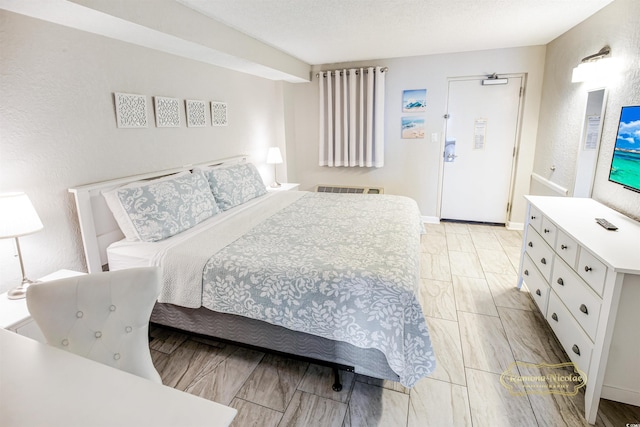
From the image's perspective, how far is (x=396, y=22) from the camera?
2.98 m

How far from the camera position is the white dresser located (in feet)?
4.99

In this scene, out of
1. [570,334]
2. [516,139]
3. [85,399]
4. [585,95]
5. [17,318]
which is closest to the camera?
[85,399]

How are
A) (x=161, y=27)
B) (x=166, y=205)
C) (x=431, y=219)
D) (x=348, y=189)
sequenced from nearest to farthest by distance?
(x=161, y=27), (x=166, y=205), (x=431, y=219), (x=348, y=189)

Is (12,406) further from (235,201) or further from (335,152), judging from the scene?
(335,152)

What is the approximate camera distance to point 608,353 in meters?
1.59

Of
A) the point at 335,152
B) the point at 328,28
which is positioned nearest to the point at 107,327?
the point at 328,28

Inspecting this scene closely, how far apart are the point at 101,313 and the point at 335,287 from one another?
1.03 m

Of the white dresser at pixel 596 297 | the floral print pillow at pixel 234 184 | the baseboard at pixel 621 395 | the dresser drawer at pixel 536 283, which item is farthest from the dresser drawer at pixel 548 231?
the floral print pillow at pixel 234 184

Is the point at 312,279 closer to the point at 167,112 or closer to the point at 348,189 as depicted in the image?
the point at 167,112

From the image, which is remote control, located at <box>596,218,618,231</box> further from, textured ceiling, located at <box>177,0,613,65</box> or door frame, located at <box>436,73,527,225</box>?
door frame, located at <box>436,73,527,225</box>

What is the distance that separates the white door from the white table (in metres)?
4.59

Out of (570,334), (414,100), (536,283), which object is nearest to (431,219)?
(414,100)

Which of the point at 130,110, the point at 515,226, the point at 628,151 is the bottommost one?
the point at 515,226

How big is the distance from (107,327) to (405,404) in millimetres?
1485
